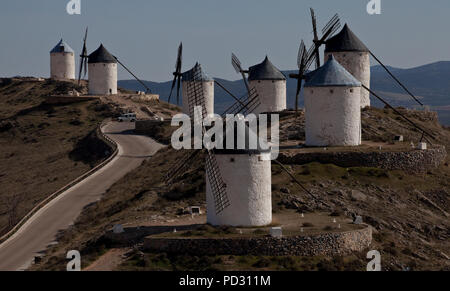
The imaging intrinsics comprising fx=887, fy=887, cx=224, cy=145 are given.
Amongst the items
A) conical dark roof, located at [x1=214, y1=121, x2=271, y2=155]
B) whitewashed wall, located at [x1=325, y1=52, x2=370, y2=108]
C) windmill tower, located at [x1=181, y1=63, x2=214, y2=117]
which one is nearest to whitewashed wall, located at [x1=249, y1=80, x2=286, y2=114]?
windmill tower, located at [x1=181, y1=63, x2=214, y2=117]

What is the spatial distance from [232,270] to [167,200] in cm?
1094

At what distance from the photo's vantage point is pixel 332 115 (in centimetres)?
4775

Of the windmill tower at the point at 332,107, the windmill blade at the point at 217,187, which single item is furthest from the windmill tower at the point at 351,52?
the windmill blade at the point at 217,187

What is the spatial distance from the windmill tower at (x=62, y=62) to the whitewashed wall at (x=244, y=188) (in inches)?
2386

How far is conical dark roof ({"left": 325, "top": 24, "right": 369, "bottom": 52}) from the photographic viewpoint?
56.9 m

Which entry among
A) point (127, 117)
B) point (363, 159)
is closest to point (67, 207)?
point (363, 159)

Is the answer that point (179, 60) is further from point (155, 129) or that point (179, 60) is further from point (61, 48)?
point (61, 48)

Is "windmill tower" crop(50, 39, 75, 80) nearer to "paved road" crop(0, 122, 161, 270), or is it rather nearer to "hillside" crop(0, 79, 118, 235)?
"hillside" crop(0, 79, 118, 235)

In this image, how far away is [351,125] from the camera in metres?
48.2

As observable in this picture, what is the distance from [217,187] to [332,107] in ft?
45.6
